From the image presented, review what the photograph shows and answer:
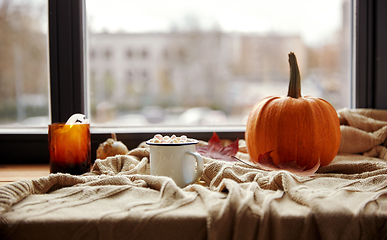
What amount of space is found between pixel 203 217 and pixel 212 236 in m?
0.04

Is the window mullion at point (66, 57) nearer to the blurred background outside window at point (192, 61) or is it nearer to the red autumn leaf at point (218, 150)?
the blurred background outside window at point (192, 61)

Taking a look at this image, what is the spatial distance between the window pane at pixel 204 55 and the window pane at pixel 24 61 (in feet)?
0.61

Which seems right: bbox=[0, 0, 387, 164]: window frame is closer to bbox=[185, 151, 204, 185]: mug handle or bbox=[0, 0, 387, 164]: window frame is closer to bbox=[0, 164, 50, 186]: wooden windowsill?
bbox=[0, 164, 50, 186]: wooden windowsill

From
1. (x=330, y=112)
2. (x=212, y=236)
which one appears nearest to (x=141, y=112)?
(x=330, y=112)

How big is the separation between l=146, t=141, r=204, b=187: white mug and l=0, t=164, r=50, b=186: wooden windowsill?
1.40ft

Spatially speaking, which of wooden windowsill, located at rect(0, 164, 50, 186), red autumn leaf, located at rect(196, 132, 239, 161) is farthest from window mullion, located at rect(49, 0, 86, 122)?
red autumn leaf, located at rect(196, 132, 239, 161)

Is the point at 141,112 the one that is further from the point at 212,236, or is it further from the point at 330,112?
the point at 212,236

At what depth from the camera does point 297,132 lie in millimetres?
786

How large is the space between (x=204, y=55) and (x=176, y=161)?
69cm

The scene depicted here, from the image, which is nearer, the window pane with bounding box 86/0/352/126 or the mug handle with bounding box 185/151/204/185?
the mug handle with bounding box 185/151/204/185

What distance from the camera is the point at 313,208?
49 cm

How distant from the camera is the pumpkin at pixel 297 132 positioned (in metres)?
0.79

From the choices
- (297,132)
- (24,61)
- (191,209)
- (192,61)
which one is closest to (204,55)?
(192,61)

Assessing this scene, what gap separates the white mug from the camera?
68cm
